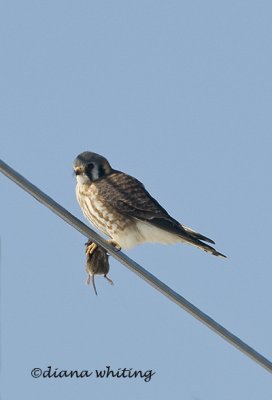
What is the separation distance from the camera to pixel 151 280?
4.52 meters

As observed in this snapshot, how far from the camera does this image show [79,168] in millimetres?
7605

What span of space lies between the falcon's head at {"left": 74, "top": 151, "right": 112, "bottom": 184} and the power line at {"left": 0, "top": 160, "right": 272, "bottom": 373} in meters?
2.90

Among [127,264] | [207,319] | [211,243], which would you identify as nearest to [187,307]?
[207,319]

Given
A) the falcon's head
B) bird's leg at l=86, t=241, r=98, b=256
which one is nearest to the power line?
bird's leg at l=86, t=241, r=98, b=256

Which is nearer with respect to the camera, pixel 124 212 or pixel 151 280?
pixel 151 280

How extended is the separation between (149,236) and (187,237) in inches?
14.3

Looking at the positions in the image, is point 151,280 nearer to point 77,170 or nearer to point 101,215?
point 101,215

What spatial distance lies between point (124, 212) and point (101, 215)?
17 cm

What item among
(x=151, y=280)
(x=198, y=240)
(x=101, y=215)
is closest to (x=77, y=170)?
(x=101, y=215)

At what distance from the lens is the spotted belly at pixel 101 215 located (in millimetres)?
7219

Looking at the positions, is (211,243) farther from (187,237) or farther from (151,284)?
(151,284)

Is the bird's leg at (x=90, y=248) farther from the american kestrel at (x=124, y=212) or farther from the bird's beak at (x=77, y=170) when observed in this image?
the bird's beak at (x=77, y=170)

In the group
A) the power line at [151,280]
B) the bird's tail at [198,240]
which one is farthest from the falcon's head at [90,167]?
the power line at [151,280]

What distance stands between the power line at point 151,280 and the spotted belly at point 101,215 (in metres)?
2.54
